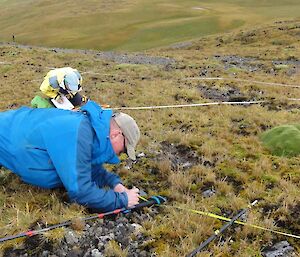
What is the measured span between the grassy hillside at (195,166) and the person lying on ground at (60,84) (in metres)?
2.56

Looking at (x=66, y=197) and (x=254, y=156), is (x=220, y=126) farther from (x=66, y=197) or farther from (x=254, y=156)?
(x=66, y=197)

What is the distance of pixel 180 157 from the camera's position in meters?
10.6

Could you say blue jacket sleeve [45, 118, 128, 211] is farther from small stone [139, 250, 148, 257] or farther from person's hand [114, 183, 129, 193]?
small stone [139, 250, 148, 257]

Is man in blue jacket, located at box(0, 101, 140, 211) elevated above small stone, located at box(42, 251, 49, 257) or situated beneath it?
elevated above

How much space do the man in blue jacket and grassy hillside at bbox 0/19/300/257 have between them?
0.50 meters

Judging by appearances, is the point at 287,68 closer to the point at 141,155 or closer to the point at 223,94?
the point at 223,94

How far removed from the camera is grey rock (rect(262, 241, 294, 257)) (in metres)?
6.30

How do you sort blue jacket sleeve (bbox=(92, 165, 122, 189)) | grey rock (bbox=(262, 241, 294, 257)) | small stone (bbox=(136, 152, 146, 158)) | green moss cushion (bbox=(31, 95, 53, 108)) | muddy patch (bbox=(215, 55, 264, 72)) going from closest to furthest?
grey rock (bbox=(262, 241, 294, 257)), blue jacket sleeve (bbox=(92, 165, 122, 189)), green moss cushion (bbox=(31, 95, 53, 108)), small stone (bbox=(136, 152, 146, 158)), muddy patch (bbox=(215, 55, 264, 72))

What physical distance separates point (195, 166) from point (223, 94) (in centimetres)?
1079

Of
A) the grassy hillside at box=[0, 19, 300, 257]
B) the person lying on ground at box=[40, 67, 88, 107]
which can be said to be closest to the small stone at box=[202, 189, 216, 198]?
the grassy hillside at box=[0, 19, 300, 257]

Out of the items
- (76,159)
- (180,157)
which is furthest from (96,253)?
(180,157)

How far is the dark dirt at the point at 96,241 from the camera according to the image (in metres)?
5.79

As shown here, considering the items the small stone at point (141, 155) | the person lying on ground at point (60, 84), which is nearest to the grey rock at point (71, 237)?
the small stone at point (141, 155)

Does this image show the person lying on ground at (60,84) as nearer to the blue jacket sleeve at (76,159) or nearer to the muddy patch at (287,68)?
the blue jacket sleeve at (76,159)
